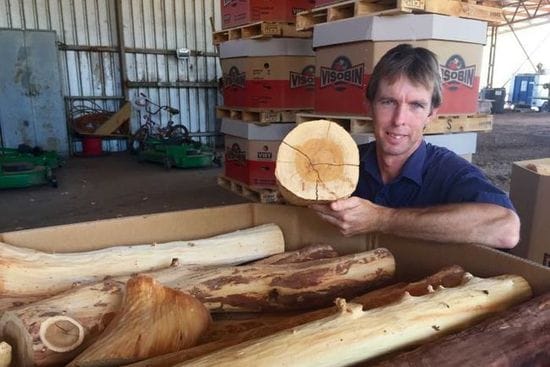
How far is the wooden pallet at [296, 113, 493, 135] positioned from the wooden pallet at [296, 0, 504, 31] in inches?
29.4

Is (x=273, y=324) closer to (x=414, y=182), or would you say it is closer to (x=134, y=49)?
(x=414, y=182)

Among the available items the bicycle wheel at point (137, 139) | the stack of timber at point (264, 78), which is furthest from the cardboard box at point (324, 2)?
the bicycle wheel at point (137, 139)

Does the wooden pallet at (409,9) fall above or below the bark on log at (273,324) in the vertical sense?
above

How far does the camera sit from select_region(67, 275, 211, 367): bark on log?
1.03m

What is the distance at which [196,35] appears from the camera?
11031mm

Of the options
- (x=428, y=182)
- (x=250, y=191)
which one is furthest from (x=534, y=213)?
(x=250, y=191)

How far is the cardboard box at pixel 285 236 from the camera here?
140 cm

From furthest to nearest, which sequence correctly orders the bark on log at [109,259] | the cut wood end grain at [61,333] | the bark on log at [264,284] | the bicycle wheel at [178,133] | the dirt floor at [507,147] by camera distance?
Result: 1. the bicycle wheel at [178,133]
2. the dirt floor at [507,147]
3. the bark on log at [109,259]
4. the bark on log at [264,284]
5. the cut wood end grain at [61,333]

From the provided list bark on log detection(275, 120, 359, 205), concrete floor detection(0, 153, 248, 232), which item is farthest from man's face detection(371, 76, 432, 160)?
concrete floor detection(0, 153, 248, 232)

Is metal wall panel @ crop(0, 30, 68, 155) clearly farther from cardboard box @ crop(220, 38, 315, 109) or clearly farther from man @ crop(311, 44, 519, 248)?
man @ crop(311, 44, 519, 248)

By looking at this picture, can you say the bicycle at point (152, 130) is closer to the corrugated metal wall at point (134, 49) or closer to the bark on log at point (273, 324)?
the corrugated metal wall at point (134, 49)

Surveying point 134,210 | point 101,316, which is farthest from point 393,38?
point 134,210

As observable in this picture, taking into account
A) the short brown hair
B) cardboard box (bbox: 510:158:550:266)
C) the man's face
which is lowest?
cardboard box (bbox: 510:158:550:266)

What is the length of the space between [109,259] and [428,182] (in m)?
1.32
